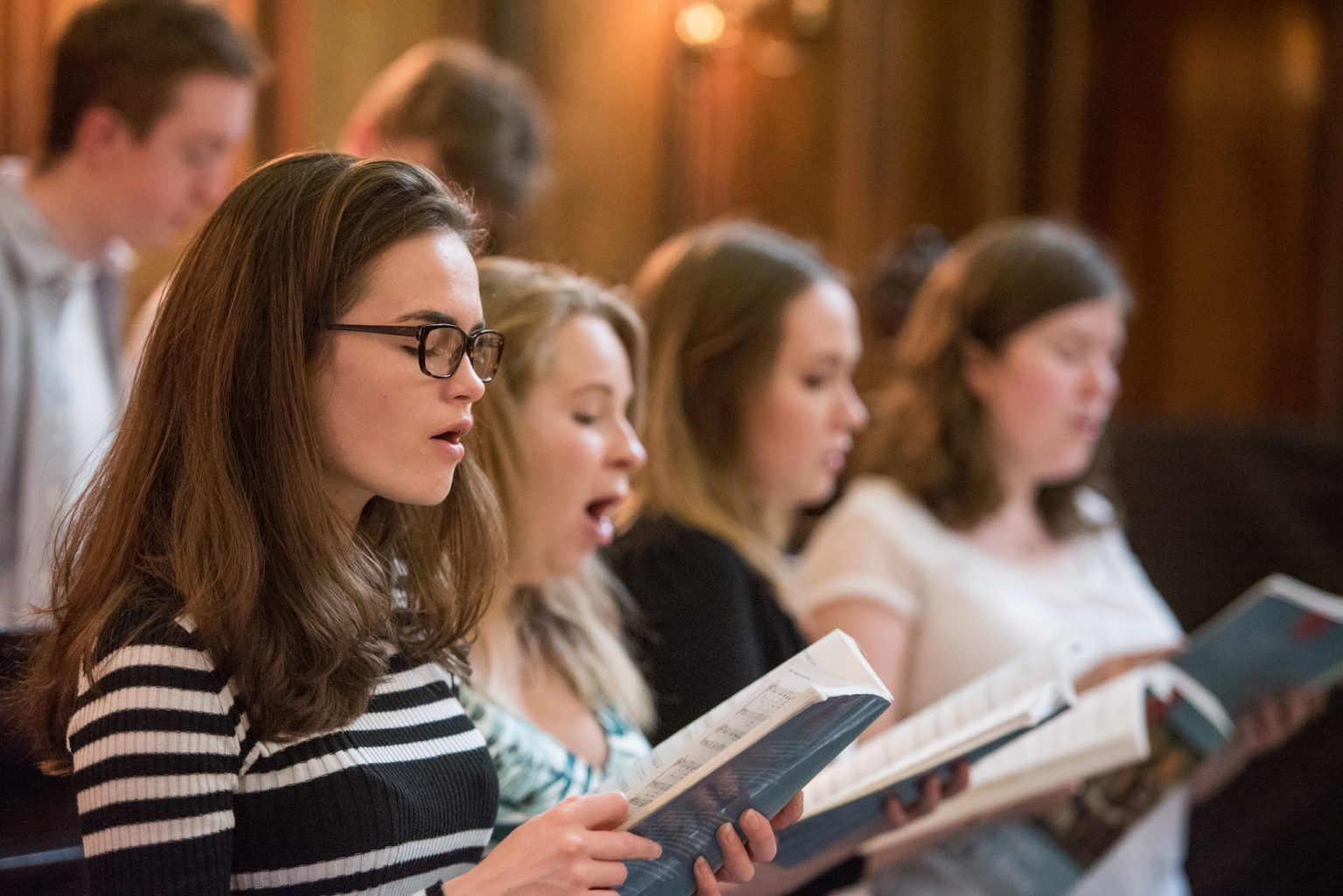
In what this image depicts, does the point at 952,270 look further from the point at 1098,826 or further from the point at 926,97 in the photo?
the point at 926,97

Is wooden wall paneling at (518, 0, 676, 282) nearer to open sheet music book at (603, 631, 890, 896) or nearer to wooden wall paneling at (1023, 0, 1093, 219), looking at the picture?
wooden wall paneling at (1023, 0, 1093, 219)

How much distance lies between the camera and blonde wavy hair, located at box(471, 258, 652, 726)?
149cm

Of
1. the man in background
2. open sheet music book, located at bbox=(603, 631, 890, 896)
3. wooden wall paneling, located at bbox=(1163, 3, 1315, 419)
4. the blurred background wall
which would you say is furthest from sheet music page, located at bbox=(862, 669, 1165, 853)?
wooden wall paneling, located at bbox=(1163, 3, 1315, 419)

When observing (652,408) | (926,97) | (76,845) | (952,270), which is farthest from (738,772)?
(926,97)

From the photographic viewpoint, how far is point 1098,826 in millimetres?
1953

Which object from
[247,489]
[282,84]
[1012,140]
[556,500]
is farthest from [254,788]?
[1012,140]

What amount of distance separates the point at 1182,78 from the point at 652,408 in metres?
3.07

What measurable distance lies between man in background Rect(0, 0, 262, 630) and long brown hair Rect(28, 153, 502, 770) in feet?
3.25

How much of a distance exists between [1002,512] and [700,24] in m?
1.93

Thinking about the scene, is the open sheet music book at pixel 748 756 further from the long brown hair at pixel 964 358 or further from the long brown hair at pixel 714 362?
the long brown hair at pixel 964 358

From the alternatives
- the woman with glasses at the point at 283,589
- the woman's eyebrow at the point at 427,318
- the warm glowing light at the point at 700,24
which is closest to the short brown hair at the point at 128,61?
the woman with glasses at the point at 283,589

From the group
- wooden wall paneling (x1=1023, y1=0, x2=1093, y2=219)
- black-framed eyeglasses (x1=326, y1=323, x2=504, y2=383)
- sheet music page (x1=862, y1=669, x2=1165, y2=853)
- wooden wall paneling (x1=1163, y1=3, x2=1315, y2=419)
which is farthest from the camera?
wooden wall paneling (x1=1023, y1=0, x2=1093, y2=219)

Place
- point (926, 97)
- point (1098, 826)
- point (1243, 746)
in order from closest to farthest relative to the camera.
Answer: point (1098, 826) → point (1243, 746) → point (926, 97)

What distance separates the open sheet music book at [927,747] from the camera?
1363 millimetres
